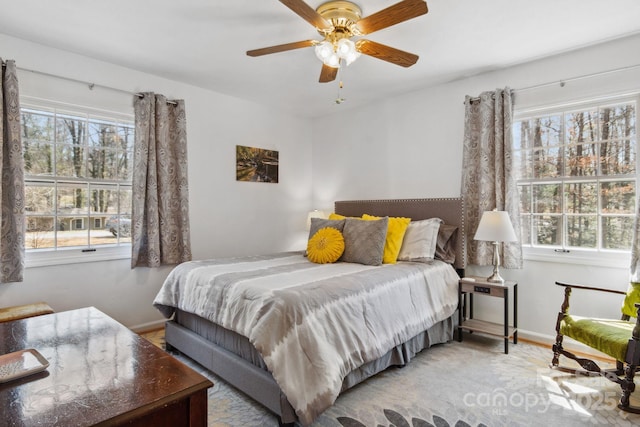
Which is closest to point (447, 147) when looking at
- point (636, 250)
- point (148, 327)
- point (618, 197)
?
point (618, 197)

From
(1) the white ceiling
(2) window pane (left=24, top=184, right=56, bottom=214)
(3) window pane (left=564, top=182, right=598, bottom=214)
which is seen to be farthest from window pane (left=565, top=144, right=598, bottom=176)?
(2) window pane (left=24, top=184, right=56, bottom=214)

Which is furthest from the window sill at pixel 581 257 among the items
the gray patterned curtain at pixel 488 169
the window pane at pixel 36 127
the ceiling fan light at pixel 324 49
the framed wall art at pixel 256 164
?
the window pane at pixel 36 127

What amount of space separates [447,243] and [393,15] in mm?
2218

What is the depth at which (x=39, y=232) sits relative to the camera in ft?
9.89

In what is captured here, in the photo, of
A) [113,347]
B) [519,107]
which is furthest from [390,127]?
[113,347]

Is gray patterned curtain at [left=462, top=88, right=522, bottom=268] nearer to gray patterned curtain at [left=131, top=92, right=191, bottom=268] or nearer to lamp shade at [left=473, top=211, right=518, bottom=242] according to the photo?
lamp shade at [left=473, top=211, right=518, bottom=242]

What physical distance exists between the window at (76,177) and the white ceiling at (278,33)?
488 millimetres

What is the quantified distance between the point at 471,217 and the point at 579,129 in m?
1.18

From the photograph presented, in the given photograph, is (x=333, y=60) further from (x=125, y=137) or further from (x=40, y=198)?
(x=40, y=198)

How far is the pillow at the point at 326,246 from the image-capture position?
10.4 feet

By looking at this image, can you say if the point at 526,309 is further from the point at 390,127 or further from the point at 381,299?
the point at 390,127

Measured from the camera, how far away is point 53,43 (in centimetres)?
290

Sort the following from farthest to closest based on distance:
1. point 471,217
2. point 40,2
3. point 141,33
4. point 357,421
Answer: point 471,217 → point 141,33 → point 40,2 → point 357,421

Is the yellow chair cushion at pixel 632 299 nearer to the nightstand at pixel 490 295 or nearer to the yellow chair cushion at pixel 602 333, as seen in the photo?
the yellow chair cushion at pixel 602 333
